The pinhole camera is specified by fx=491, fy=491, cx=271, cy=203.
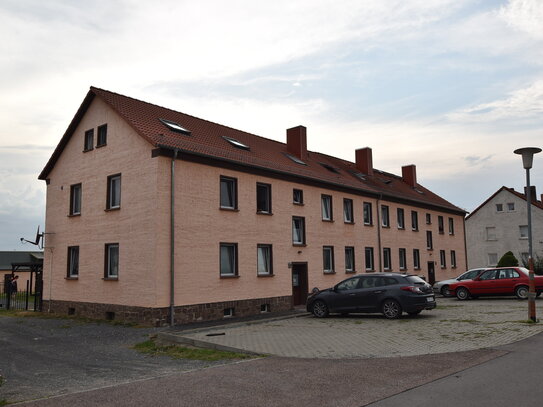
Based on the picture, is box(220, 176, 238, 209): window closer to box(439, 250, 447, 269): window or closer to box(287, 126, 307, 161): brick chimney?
box(287, 126, 307, 161): brick chimney

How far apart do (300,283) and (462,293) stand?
27.8ft

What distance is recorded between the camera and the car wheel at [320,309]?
687 inches

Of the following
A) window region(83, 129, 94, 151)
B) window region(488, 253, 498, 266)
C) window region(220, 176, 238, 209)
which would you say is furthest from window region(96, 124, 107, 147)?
window region(488, 253, 498, 266)

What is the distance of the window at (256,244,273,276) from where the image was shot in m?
20.3

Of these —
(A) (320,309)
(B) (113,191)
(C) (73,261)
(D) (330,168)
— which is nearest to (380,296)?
(A) (320,309)

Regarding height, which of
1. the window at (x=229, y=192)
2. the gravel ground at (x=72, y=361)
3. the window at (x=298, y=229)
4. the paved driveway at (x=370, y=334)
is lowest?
the gravel ground at (x=72, y=361)

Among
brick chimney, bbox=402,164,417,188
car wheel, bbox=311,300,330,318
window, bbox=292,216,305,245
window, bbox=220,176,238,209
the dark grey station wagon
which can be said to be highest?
brick chimney, bbox=402,164,417,188

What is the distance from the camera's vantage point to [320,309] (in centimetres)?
1758

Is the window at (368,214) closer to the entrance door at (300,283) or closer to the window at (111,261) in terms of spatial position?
the entrance door at (300,283)

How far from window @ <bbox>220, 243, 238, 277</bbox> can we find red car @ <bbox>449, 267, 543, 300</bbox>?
1226cm

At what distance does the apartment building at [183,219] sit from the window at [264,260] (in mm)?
60

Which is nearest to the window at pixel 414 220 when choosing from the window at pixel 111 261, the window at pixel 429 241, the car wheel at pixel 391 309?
the window at pixel 429 241

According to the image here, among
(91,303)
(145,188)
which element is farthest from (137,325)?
(145,188)

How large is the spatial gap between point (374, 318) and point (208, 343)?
7.17 metres
